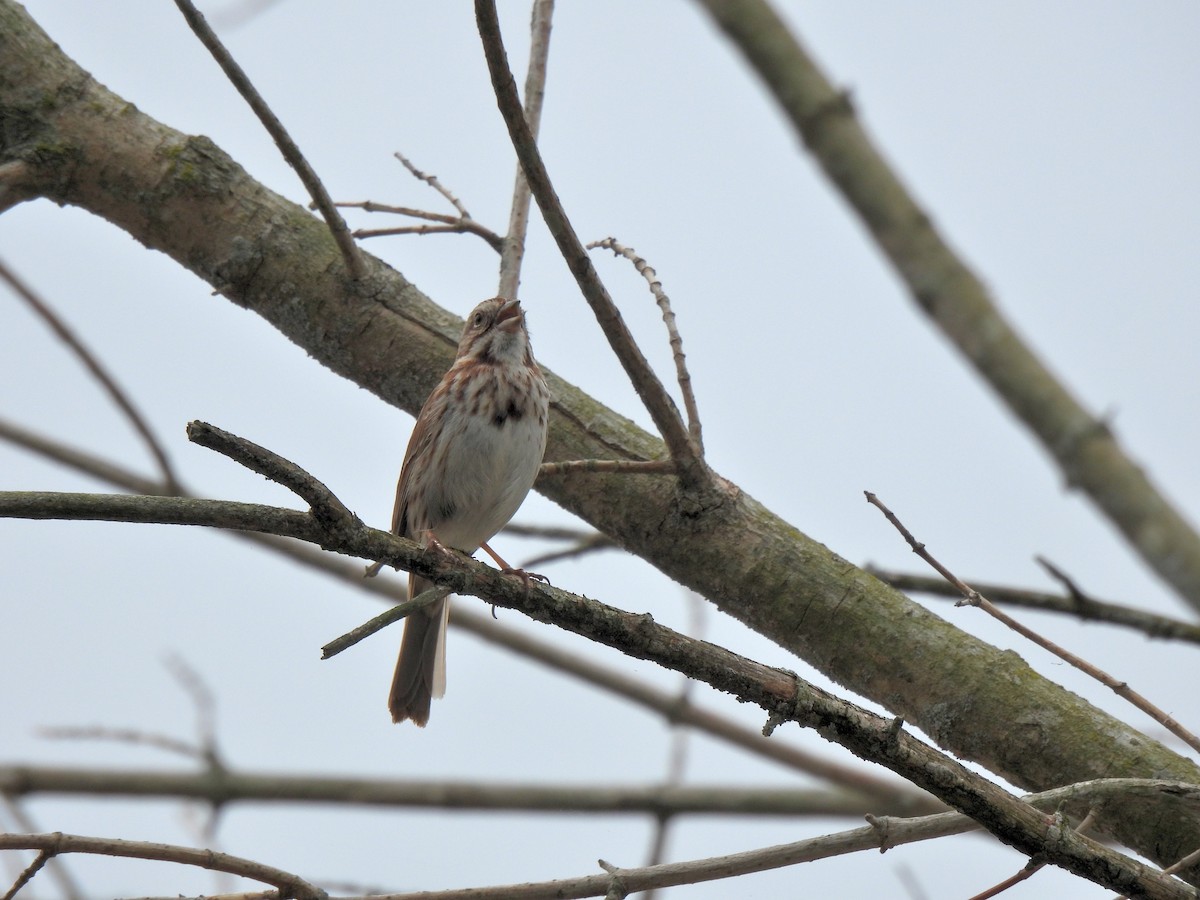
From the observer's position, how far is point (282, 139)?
3580 millimetres

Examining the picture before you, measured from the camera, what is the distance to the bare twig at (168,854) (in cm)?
254

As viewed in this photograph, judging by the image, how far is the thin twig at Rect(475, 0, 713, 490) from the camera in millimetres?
2811

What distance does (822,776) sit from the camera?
5344mm

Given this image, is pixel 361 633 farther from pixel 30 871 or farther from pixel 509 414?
pixel 509 414

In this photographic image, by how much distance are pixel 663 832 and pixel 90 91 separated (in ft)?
10.6

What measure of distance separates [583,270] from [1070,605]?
1.90 meters

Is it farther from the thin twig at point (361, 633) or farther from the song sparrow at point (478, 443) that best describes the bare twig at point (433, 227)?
the thin twig at point (361, 633)

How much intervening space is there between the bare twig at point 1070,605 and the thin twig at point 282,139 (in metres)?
1.79

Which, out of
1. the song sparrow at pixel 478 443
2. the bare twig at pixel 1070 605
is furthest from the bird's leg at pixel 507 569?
the bare twig at pixel 1070 605

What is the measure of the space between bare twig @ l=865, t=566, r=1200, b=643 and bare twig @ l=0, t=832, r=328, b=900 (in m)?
1.88

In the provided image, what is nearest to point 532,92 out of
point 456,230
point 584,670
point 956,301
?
point 456,230

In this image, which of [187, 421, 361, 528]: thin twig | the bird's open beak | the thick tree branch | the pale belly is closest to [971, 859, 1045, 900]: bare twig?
the thick tree branch

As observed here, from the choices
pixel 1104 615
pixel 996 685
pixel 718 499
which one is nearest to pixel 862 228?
pixel 718 499

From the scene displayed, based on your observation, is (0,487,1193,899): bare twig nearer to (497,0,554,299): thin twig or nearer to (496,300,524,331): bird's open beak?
(497,0,554,299): thin twig
